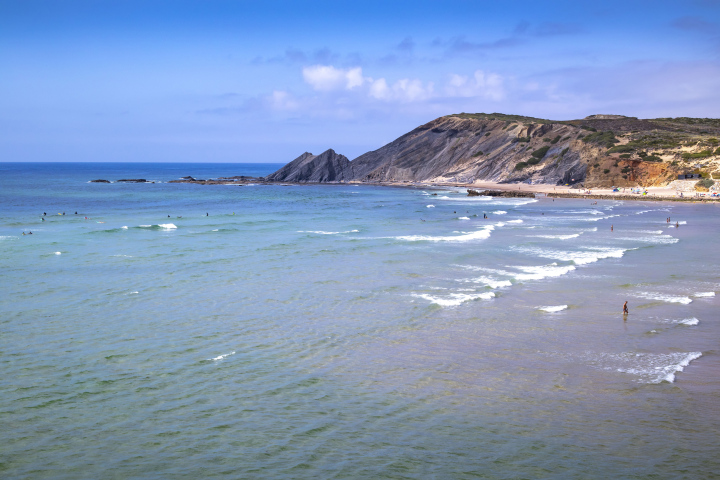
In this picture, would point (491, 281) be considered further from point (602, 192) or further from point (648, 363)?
point (602, 192)

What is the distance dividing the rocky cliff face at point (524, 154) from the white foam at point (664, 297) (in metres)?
73.7

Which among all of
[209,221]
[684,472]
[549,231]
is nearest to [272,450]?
[684,472]

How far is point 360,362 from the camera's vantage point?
18203mm

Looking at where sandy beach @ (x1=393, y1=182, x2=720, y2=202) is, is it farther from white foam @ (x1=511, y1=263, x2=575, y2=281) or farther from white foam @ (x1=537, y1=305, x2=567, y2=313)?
white foam @ (x1=537, y1=305, x2=567, y2=313)

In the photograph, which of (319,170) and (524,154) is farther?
(319,170)

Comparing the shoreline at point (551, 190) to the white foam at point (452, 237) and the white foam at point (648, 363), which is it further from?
the white foam at point (648, 363)

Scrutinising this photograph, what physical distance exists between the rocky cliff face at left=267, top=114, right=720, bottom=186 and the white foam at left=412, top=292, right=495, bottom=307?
254 ft

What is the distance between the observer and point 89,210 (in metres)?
72.2

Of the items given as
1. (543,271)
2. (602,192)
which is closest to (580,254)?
(543,271)

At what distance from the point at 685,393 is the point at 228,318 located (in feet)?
51.1

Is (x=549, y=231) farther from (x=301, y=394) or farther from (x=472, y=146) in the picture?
(x=472, y=146)

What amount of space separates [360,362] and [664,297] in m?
15.1

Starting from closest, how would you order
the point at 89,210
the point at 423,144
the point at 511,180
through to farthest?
the point at 89,210
the point at 511,180
the point at 423,144

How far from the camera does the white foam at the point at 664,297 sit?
2481 cm
